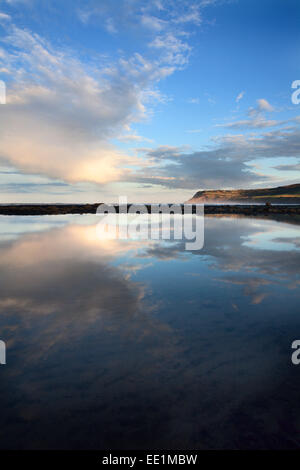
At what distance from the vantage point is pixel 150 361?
13.5ft

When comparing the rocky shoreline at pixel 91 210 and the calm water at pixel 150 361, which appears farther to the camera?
the rocky shoreline at pixel 91 210

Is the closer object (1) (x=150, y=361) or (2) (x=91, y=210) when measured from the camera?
(1) (x=150, y=361)

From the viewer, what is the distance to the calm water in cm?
288

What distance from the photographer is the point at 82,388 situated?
352 centimetres

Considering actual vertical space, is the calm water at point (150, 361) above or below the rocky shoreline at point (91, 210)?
below

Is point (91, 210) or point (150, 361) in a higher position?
point (91, 210)

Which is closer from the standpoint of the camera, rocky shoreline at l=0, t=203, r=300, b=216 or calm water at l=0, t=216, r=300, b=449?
calm water at l=0, t=216, r=300, b=449

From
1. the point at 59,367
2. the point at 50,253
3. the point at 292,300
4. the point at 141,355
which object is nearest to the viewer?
the point at 59,367

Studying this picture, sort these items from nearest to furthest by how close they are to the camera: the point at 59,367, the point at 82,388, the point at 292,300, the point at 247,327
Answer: the point at 82,388 < the point at 59,367 < the point at 247,327 < the point at 292,300

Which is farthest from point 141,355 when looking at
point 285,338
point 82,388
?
point 285,338

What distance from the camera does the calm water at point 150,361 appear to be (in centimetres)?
288

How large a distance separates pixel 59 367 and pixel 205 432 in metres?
2.43

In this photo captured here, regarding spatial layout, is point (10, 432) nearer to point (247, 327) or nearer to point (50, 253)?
point (247, 327)

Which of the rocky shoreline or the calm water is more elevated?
the rocky shoreline
